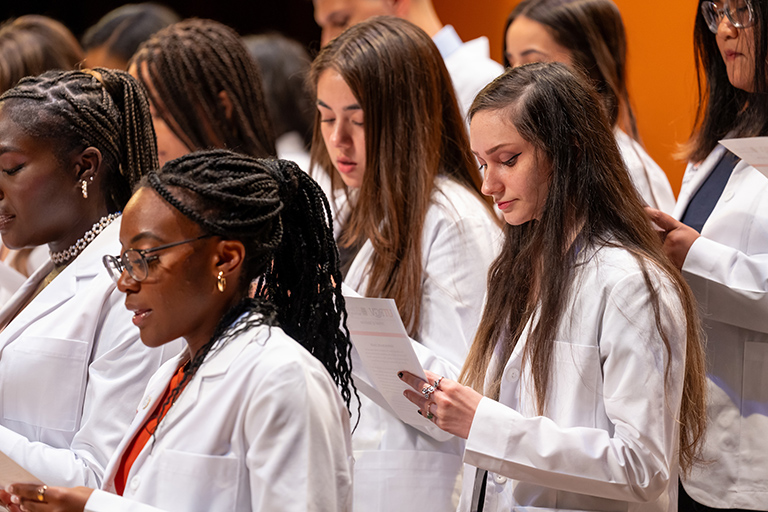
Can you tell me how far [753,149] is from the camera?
75.5 inches

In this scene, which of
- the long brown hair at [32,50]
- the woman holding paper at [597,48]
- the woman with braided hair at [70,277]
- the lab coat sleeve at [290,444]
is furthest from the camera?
the long brown hair at [32,50]

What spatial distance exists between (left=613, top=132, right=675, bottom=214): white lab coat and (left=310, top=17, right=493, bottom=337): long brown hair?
0.65 meters

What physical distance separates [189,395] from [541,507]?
77cm

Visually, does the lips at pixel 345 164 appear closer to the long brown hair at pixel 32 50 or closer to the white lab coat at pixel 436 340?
the white lab coat at pixel 436 340

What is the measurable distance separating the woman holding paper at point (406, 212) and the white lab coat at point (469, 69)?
0.94 metres

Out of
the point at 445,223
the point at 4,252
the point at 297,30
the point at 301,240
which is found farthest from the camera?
the point at 297,30

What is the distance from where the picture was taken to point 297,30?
Result: 6.52m

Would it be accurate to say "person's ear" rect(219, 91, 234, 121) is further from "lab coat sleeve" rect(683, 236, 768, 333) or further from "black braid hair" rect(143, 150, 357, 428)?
"lab coat sleeve" rect(683, 236, 768, 333)

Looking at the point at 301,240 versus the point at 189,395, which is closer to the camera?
the point at 189,395

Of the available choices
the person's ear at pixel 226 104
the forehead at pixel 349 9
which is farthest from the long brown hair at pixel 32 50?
the forehead at pixel 349 9

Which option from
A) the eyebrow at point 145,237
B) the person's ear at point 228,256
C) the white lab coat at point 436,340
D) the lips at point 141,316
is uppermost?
the eyebrow at point 145,237

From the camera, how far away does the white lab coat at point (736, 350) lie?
7.18 ft

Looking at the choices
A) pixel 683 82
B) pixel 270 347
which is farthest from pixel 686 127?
pixel 270 347

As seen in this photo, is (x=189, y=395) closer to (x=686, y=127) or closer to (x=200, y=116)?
(x=200, y=116)
